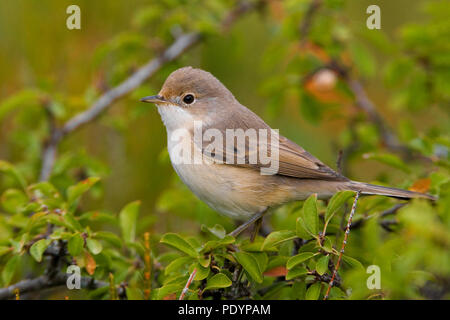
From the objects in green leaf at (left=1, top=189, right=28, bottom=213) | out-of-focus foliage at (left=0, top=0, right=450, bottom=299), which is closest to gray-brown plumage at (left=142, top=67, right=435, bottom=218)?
out-of-focus foliage at (left=0, top=0, right=450, bottom=299)

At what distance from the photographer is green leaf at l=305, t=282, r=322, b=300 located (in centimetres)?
218

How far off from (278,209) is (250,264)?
1.24 meters

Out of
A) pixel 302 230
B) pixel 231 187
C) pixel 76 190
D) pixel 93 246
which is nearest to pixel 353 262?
pixel 302 230

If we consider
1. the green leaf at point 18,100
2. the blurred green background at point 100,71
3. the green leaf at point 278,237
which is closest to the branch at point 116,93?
the blurred green background at point 100,71

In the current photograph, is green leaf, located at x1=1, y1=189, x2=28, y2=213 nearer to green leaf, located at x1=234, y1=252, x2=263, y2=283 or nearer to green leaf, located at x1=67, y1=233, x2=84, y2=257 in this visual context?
green leaf, located at x1=67, y1=233, x2=84, y2=257

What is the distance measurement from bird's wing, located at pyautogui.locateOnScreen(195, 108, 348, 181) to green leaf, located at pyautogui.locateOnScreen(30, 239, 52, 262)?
3.31 feet

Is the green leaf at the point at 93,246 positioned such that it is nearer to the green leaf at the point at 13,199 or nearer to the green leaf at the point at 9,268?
the green leaf at the point at 9,268

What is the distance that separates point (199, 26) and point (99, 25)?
1.86 metres

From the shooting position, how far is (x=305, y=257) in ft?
7.04

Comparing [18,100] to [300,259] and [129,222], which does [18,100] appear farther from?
[300,259]

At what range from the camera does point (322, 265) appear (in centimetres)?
211

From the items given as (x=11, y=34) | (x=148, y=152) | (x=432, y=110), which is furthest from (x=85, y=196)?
(x=432, y=110)
